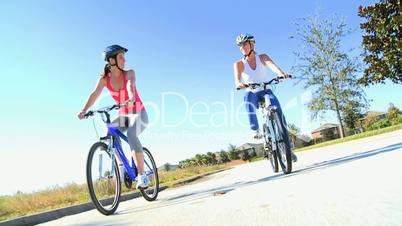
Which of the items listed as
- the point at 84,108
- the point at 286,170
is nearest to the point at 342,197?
the point at 286,170

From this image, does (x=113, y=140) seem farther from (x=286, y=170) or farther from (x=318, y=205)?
(x=318, y=205)

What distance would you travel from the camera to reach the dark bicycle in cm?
668

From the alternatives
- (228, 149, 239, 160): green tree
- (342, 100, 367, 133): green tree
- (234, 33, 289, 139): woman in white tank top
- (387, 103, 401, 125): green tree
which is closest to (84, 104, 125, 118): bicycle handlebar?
(234, 33, 289, 139): woman in white tank top

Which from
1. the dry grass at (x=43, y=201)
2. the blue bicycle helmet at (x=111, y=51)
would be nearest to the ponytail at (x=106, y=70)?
the blue bicycle helmet at (x=111, y=51)

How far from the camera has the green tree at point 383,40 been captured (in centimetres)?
2388

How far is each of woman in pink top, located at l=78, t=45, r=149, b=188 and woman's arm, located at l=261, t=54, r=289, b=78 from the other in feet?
7.58

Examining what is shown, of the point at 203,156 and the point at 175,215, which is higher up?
the point at 203,156

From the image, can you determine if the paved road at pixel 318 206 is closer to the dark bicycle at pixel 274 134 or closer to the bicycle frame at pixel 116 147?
the bicycle frame at pixel 116 147

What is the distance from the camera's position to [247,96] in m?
7.13

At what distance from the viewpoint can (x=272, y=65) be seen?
7.24m

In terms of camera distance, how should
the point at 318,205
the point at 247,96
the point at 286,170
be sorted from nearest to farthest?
the point at 318,205 < the point at 286,170 < the point at 247,96

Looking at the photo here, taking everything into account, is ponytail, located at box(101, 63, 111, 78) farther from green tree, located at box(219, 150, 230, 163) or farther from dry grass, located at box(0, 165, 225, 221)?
green tree, located at box(219, 150, 230, 163)

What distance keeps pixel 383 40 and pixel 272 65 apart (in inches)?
796

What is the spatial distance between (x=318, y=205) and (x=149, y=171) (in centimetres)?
425
